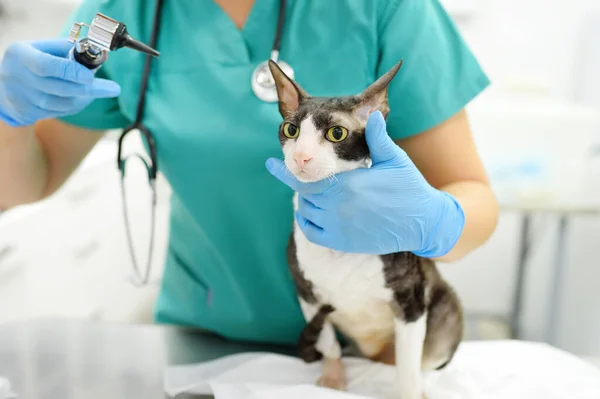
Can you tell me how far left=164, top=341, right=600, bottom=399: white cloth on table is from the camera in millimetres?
657

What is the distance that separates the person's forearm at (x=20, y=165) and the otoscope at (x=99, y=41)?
26 centimetres

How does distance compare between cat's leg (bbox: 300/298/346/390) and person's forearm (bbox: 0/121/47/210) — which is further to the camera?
person's forearm (bbox: 0/121/47/210)

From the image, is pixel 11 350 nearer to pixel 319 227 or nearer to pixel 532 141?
pixel 319 227

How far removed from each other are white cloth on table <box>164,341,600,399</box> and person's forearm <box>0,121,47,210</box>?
392mm

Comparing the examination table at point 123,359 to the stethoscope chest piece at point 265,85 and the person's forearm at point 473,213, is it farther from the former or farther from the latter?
the stethoscope chest piece at point 265,85

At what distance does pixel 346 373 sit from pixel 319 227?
0.24 meters

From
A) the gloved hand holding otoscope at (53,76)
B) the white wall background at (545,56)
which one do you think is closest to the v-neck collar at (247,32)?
the gloved hand holding otoscope at (53,76)

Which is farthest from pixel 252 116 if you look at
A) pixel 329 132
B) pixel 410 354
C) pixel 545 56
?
pixel 545 56

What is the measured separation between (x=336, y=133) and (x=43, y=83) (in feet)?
1.34

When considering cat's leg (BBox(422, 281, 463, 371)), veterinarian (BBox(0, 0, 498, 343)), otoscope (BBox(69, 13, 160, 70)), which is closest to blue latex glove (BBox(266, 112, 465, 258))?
veterinarian (BBox(0, 0, 498, 343))

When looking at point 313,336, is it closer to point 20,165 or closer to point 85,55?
point 85,55

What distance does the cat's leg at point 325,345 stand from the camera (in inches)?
26.4

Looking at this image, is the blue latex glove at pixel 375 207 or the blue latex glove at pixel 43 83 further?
the blue latex glove at pixel 43 83

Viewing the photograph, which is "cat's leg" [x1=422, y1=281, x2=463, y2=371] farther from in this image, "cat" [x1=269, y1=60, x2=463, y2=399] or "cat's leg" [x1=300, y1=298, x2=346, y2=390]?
"cat's leg" [x1=300, y1=298, x2=346, y2=390]
